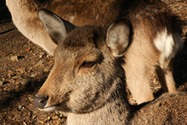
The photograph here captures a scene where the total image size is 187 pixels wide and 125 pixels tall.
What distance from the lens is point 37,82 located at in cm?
421

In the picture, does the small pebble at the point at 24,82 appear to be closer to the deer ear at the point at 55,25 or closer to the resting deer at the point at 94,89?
the deer ear at the point at 55,25

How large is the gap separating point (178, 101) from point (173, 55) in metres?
0.98

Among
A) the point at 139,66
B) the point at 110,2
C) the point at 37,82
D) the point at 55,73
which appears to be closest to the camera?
the point at 55,73

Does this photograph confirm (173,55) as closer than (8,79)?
Yes

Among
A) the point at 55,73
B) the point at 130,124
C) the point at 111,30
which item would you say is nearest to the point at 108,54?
the point at 111,30

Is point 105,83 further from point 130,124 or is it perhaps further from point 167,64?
point 167,64

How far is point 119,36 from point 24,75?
3.06 meters

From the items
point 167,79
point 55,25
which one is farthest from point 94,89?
point 167,79

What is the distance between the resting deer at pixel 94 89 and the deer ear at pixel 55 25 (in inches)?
0.5

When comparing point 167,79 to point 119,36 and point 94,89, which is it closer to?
point 119,36

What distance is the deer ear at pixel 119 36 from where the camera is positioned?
6.03 ft

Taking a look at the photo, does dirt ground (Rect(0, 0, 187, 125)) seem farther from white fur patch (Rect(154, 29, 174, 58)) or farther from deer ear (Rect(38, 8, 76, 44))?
deer ear (Rect(38, 8, 76, 44))

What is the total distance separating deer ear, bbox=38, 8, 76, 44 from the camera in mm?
2149

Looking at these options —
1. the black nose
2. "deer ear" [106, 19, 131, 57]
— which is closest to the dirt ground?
"deer ear" [106, 19, 131, 57]
